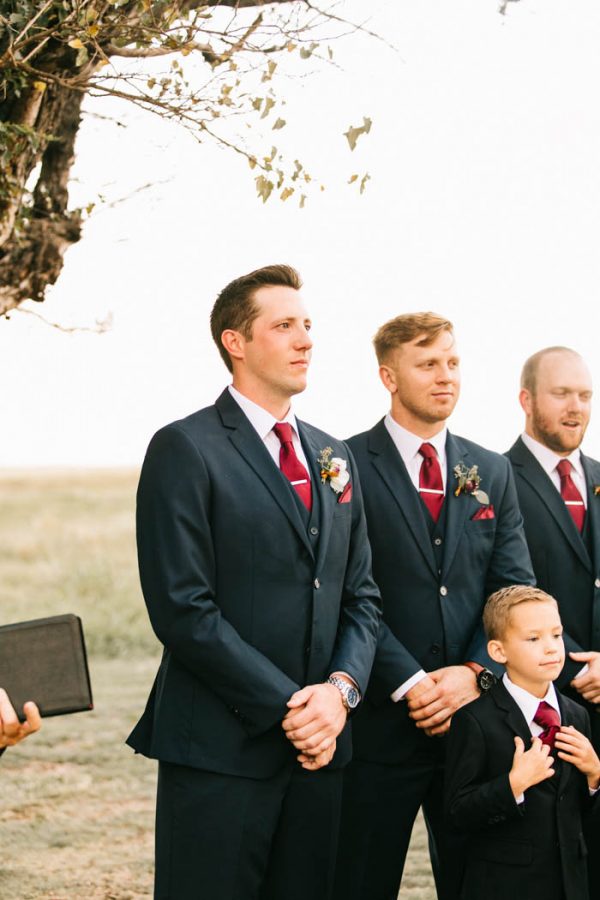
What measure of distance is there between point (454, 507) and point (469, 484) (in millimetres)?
111

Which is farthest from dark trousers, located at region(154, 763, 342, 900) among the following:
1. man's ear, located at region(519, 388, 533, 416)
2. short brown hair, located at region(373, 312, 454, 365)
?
man's ear, located at region(519, 388, 533, 416)

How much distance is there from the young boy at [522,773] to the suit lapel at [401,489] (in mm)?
454

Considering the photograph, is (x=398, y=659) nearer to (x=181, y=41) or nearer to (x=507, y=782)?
(x=507, y=782)

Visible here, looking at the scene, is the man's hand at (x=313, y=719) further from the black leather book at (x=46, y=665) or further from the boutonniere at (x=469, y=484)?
the boutonniere at (x=469, y=484)

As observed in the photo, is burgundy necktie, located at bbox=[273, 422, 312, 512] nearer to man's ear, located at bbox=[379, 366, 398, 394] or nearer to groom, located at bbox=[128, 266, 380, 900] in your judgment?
groom, located at bbox=[128, 266, 380, 900]

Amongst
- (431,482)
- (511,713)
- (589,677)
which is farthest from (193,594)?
(589,677)

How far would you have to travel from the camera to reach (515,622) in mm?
3803

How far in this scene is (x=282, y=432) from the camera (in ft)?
12.7

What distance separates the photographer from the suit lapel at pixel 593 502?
473 cm

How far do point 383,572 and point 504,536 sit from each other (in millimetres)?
512

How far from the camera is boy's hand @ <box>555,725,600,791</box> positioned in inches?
148

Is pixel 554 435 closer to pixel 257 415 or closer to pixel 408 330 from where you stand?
pixel 408 330

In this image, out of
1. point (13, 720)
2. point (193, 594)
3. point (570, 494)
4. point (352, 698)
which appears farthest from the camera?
point (570, 494)

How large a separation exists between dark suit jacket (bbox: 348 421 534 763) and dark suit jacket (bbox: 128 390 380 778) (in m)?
0.40
